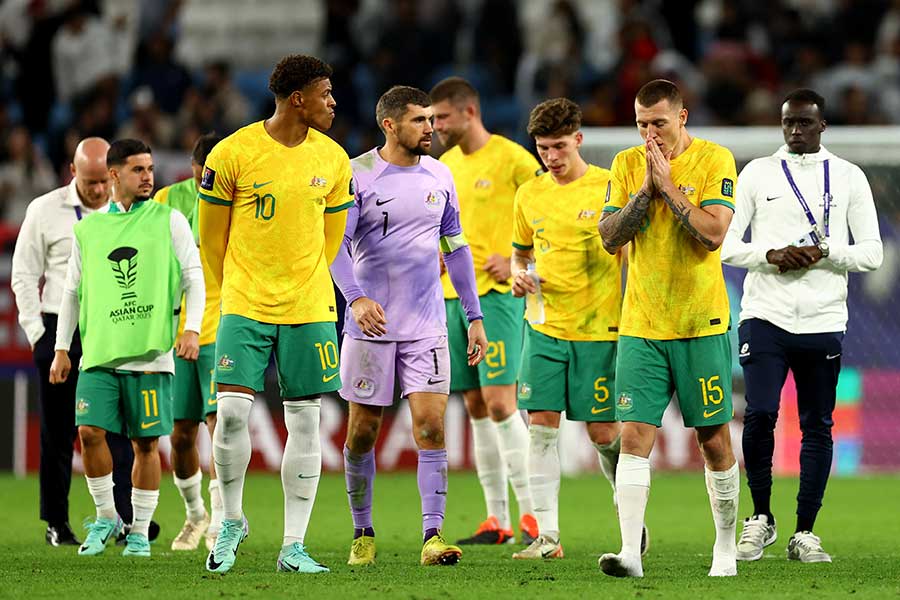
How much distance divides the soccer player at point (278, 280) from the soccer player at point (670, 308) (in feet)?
4.62

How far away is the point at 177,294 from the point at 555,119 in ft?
7.72

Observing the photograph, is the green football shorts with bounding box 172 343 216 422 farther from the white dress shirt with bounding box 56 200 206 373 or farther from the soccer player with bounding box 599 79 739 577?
the soccer player with bounding box 599 79 739 577

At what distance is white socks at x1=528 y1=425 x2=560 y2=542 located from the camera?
28.8 feet

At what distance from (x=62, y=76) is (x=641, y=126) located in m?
13.2

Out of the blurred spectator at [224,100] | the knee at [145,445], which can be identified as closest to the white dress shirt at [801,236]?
the knee at [145,445]

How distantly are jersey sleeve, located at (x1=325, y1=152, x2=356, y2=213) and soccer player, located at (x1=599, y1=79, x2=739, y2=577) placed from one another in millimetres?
1276

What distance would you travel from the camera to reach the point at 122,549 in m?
9.09

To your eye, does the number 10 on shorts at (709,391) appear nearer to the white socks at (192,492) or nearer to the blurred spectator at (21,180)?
the white socks at (192,492)

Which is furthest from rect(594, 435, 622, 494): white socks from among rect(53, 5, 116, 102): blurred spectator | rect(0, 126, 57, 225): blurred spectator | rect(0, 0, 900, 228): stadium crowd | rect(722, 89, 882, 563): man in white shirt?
rect(53, 5, 116, 102): blurred spectator

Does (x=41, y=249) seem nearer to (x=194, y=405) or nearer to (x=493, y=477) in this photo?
(x=194, y=405)

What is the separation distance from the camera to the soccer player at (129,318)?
866 cm

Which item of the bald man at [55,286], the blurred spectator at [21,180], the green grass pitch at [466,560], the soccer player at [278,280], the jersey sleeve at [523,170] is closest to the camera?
the green grass pitch at [466,560]

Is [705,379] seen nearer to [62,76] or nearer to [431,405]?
[431,405]

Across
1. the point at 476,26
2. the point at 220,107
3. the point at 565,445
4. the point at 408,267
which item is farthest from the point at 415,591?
the point at 476,26
